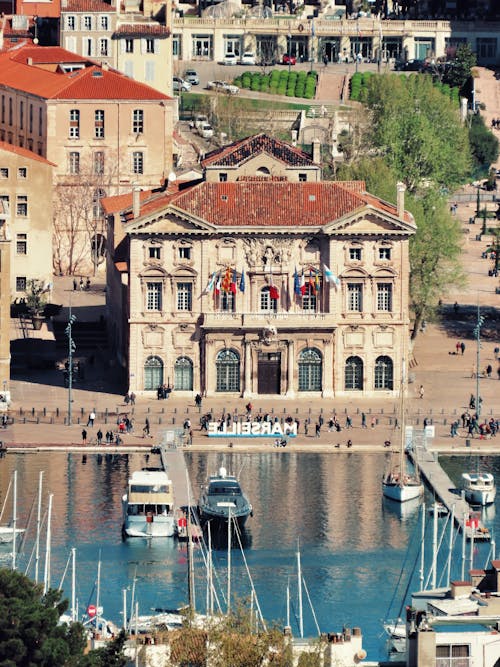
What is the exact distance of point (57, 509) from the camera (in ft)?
573

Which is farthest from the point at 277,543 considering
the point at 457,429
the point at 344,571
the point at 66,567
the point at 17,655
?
the point at 17,655

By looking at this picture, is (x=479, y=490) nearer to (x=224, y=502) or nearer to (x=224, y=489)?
(x=224, y=489)

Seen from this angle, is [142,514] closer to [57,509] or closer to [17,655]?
[57,509]

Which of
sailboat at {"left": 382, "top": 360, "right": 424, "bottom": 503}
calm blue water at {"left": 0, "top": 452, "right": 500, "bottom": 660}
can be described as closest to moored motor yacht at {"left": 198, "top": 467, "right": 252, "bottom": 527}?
calm blue water at {"left": 0, "top": 452, "right": 500, "bottom": 660}

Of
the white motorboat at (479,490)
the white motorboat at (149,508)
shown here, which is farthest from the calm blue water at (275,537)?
the white motorboat at (479,490)

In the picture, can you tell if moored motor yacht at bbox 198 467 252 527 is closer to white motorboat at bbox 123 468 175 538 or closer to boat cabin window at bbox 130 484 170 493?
white motorboat at bbox 123 468 175 538

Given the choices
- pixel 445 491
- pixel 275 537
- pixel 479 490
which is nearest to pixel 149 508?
pixel 275 537

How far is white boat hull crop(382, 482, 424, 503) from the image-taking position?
585 feet

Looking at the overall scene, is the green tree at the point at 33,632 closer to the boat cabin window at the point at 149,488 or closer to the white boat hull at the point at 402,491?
the boat cabin window at the point at 149,488

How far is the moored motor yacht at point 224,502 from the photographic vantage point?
170375 mm

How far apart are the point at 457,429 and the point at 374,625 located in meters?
47.5

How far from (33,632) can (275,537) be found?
4738 cm

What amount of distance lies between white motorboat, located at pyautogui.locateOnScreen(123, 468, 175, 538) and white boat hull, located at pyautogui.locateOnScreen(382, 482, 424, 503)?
12.7 metres

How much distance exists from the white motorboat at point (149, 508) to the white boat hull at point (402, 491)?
41.6 ft
